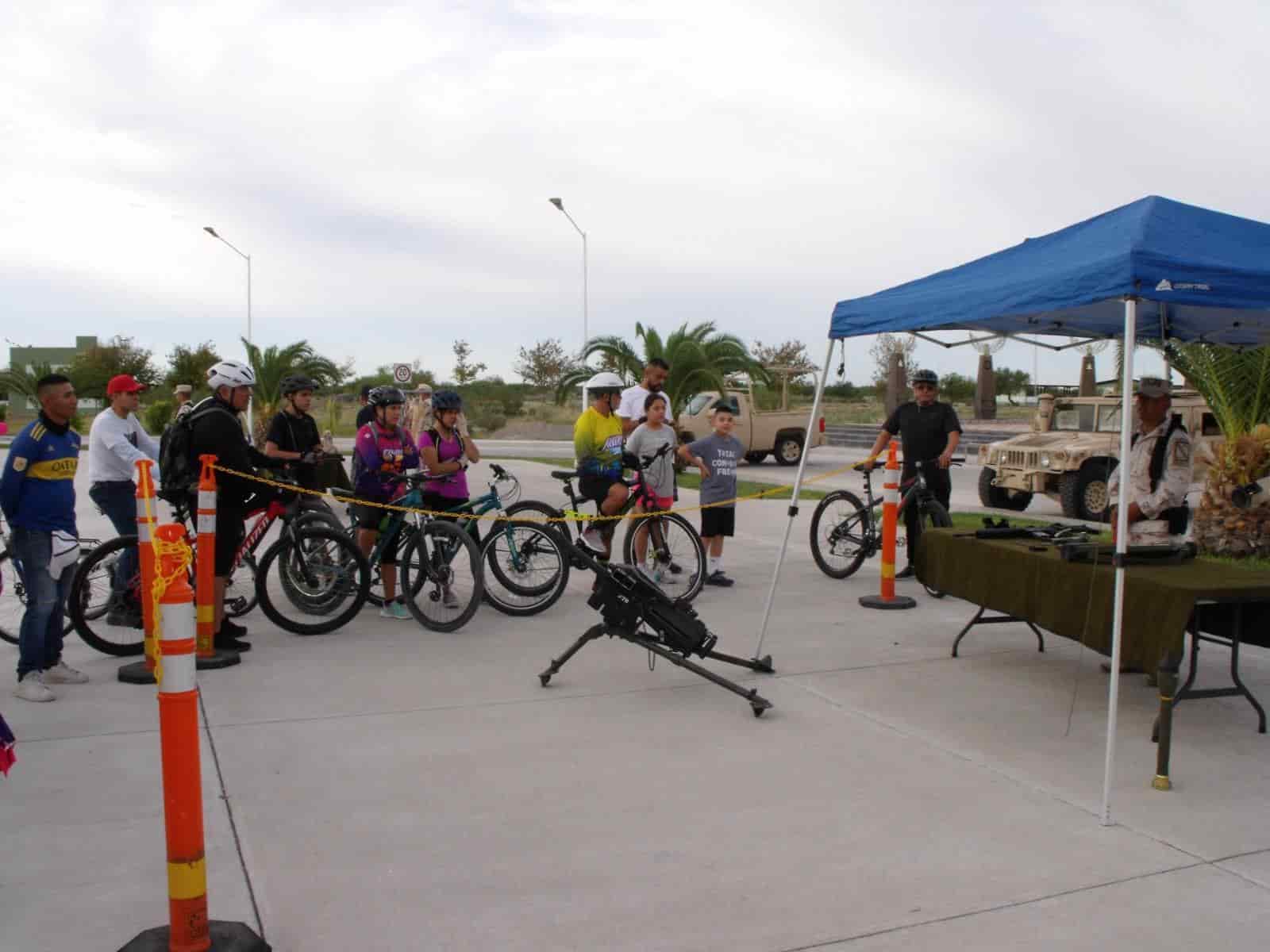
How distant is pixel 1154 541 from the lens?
6.49m

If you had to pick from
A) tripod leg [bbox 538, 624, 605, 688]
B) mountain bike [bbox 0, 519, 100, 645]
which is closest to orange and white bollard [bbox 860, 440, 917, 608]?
tripod leg [bbox 538, 624, 605, 688]

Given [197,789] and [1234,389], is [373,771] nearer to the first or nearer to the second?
[197,789]

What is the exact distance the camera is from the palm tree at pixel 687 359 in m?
26.3

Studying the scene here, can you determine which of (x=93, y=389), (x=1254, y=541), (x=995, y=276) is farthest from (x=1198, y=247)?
(x=93, y=389)

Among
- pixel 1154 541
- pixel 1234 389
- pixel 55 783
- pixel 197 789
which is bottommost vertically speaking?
pixel 55 783

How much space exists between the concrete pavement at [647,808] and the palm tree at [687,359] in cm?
1948

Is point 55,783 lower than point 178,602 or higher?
lower

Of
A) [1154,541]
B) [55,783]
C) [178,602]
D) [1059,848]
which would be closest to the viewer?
[178,602]

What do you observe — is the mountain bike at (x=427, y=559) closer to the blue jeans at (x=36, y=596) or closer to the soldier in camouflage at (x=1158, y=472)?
the blue jeans at (x=36, y=596)

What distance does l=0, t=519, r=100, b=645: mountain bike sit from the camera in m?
6.45

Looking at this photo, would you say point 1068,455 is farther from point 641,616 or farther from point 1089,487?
point 641,616

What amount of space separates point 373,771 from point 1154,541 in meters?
4.64

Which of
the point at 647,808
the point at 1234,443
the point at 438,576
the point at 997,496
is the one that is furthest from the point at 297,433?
the point at 997,496

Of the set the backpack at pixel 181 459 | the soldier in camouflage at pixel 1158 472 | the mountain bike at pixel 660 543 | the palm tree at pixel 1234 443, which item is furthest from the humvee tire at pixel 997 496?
the backpack at pixel 181 459
